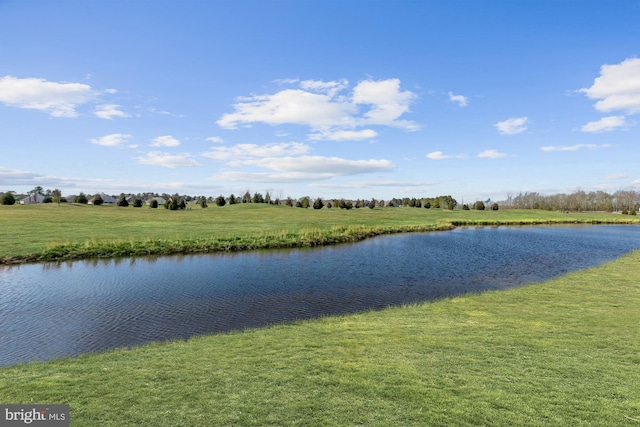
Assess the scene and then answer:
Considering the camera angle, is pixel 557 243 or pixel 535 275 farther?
pixel 557 243

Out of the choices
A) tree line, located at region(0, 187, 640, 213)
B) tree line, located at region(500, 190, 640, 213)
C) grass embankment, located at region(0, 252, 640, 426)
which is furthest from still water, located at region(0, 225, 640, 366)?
tree line, located at region(500, 190, 640, 213)

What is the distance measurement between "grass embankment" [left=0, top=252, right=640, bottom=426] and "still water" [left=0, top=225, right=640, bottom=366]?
121 inches

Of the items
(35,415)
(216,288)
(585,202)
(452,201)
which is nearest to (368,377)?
(35,415)

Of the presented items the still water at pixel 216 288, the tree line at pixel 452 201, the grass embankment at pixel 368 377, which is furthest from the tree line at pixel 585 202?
the grass embankment at pixel 368 377

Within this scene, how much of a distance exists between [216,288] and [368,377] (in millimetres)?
13492

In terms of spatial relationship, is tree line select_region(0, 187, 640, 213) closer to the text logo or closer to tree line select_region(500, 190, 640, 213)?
tree line select_region(500, 190, 640, 213)

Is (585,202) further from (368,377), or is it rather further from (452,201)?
(368,377)

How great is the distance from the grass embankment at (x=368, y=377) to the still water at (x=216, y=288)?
121 inches

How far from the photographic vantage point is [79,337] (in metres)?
12.1

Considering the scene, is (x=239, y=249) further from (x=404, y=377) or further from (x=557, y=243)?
(x=557, y=243)

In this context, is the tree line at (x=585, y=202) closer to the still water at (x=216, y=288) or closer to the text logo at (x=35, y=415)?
the still water at (x=216, y=288)

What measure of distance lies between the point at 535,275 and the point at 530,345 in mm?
16193

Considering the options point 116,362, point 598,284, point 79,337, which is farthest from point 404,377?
point 598,284

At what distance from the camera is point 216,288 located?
18953 millimetres
